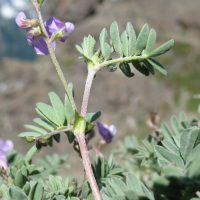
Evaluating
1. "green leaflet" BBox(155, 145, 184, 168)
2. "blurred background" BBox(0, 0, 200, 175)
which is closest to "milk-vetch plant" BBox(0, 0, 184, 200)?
"green leaflet" BBox(155, 145, 184, 168)

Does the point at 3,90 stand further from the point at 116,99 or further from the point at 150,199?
the point at 150,199

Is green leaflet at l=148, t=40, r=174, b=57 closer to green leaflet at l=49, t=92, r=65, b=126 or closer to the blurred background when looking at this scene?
green leaflet at l=49, t=92, r=65, b=126

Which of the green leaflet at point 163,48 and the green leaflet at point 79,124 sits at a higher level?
the green leaflet at point 163,48

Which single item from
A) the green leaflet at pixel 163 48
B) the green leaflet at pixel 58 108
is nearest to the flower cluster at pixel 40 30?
the green leaflet at pixel 58 108

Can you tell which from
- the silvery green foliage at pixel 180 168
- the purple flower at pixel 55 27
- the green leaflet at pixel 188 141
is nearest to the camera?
the silvery green foliage at pixel 180 168

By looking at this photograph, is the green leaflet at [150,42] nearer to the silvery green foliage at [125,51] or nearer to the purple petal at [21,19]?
the silvery green foliage at [125,51]

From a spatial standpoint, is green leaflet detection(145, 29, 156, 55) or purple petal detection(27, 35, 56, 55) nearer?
green leaflet detection(145, 29, 156, 55)

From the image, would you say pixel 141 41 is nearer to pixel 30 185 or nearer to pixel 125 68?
pixel 125 68

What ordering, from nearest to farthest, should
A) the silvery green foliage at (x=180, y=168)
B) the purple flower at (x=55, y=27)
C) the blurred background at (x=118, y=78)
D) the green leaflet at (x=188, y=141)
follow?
the silvery green foliage at (x=180, y=168) → the green leaflet at (x=188, y=141) → the purple flower at (x=55, y=27) → the blurred background at (x=118, y=78)
